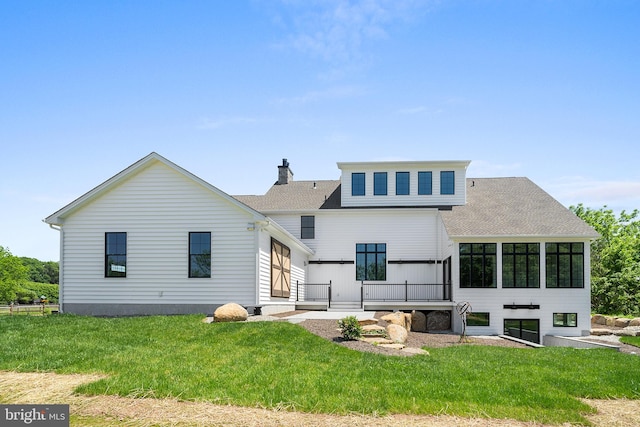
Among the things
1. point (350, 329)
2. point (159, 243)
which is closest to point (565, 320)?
point (350, 329)

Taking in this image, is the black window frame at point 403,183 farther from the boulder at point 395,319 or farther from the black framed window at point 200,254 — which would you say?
the black framed window at point 200,254

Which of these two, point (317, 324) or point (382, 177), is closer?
point (317, 324)

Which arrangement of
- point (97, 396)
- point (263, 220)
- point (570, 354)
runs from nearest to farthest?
point (97, 396) < point (570, 354) < point (263, 220)

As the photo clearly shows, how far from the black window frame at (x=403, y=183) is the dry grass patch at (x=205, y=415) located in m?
21.2

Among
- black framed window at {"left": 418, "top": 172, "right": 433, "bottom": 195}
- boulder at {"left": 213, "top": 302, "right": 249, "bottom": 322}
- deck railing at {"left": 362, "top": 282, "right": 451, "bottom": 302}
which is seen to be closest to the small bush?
boulder at {"left": 213, "top": 302, "right": 249, "bottom": 322}

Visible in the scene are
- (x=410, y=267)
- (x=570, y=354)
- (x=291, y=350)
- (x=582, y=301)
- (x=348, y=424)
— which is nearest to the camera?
(x=348, y=424)

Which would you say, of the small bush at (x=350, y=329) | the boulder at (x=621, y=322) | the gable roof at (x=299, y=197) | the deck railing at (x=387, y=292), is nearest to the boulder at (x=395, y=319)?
the small bush at (x=350, y=329)

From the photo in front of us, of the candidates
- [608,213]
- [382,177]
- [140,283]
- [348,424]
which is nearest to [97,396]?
[348,424]

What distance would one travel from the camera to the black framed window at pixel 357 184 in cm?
3022

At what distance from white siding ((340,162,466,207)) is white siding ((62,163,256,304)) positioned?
34.3ft

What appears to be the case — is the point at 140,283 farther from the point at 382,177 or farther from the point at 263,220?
the point at 382,177

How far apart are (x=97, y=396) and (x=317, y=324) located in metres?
9.48

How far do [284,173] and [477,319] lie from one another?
14925 millimetres

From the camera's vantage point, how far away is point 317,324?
17641 millimetres
